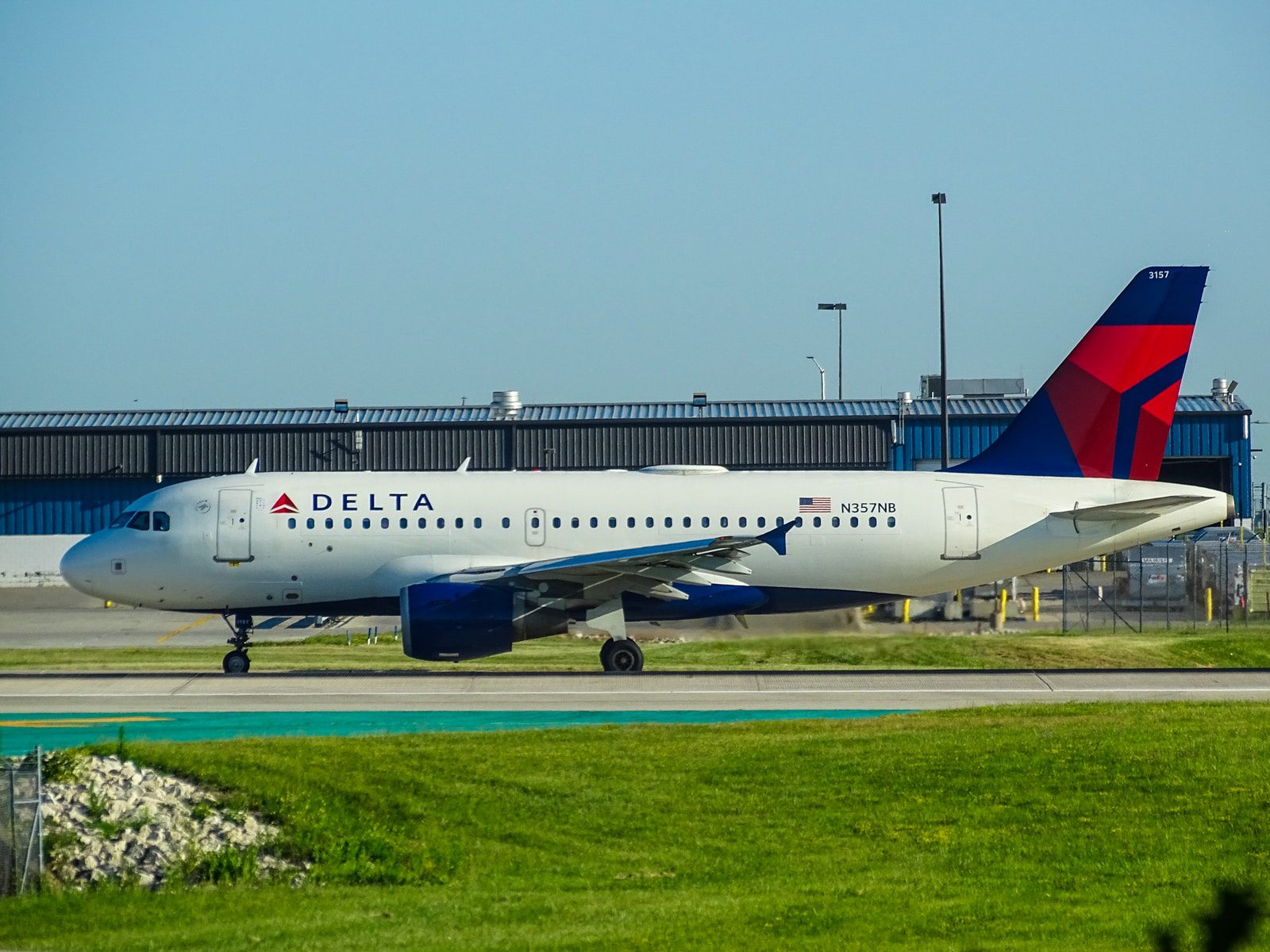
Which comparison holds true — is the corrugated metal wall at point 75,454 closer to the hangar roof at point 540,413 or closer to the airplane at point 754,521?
the hangar roof at point 540,413

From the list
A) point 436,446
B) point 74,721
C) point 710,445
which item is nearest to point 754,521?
point 74,721

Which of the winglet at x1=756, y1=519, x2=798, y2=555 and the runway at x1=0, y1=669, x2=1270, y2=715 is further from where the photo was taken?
the winglet at x1=756, y1=519, x2=798, y2=555

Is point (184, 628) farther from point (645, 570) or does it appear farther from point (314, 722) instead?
point (314, 722)

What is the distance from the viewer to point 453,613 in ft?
87.5

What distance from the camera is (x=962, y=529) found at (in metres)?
28.6

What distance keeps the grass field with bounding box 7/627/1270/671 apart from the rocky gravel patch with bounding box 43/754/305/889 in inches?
659

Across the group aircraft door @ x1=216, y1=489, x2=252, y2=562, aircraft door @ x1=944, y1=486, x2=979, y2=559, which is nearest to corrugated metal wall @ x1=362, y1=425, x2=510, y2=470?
aircraft door @ x1=216, y1=489, x2=252, y2=562

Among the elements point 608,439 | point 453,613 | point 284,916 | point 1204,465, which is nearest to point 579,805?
point 284,916

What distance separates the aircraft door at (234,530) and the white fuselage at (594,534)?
30 mm

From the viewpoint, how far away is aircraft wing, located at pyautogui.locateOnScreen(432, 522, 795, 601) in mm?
26203

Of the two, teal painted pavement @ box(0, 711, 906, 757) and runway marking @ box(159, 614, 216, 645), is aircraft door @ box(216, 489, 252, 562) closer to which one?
teal painted pavement @ box(0, 711, 906, 757)

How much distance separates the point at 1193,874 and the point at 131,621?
38.4 meters

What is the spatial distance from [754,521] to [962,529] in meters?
3.91

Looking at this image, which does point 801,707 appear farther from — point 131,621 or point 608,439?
point 608,439
